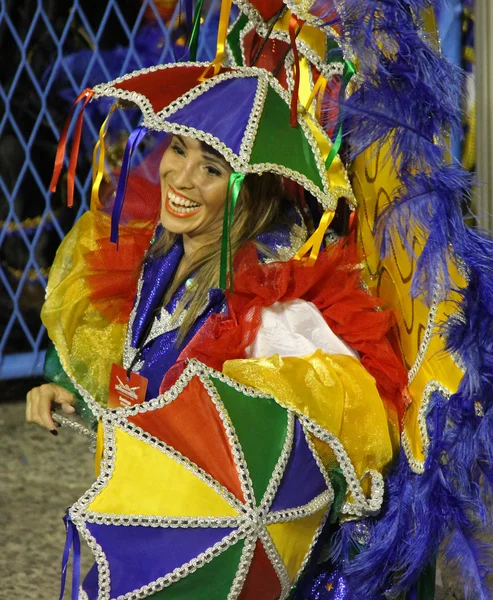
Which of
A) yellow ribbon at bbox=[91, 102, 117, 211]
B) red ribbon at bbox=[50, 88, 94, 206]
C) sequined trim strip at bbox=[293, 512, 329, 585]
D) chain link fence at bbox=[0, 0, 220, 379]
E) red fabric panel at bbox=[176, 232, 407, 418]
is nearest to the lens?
sequined trim strip at bbox=[293, 512, 329, 585]

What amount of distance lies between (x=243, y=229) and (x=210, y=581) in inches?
26.2

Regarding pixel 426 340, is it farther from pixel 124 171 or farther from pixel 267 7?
pixel 267 7

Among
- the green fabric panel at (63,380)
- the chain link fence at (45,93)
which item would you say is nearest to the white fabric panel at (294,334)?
the green fabric panel at (63,380)

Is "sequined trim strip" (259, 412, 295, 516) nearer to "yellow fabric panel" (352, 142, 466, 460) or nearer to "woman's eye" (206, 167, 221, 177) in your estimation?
"yellow fabric panel" (352, 142, 466, 460)

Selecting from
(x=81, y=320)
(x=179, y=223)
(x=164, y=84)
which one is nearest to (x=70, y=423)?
(x=81, y=320)

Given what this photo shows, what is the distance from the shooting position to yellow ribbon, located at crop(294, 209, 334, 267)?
1.70 metres

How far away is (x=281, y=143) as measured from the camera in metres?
1.65

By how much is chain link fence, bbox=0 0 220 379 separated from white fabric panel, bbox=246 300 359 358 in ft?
6.35

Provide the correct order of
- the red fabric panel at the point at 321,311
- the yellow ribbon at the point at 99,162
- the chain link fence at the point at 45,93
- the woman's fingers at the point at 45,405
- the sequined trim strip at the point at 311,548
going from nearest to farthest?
the sequined trim strip at the point at 311,548
the red fabric panel at the point at 321,311
the yellow ribbon at the point at 99,162
the woman's fingers at the point at 45,405
the chain link fence at the point at 45,93

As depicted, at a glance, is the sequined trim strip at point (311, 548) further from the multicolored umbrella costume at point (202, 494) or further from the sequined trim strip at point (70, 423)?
the sequined trim strip at point (70, 423)

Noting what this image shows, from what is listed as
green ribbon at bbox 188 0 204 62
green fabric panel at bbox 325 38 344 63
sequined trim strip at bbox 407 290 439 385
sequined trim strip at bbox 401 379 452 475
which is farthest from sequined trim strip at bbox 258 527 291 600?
green ribbon at bbox 188 0 204 62

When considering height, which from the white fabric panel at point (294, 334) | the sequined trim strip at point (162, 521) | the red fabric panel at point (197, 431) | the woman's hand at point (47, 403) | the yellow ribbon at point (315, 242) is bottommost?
the woman's hand at point (47, 403)

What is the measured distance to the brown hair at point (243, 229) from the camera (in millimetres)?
1812

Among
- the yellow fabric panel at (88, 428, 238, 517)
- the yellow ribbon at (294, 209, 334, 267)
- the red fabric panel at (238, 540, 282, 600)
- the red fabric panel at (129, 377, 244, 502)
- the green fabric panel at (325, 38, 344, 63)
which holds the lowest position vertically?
the red fabric panel at (238, 540, 282, 600)
